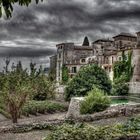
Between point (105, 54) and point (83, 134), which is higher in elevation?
point (105, 54)

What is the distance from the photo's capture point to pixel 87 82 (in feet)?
96.3

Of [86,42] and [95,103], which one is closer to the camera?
[95,103]

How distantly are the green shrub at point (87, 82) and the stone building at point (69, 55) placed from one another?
4524 cm

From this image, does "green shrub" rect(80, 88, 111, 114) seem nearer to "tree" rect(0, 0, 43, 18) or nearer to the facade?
"tree" rect(0, 0, 43, 18)

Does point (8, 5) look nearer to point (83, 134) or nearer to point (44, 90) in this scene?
point (83, 134)

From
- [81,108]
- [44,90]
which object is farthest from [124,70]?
[81,108]

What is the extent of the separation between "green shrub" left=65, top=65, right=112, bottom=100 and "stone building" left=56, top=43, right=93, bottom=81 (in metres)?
45.2

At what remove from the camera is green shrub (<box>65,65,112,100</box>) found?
29328mm

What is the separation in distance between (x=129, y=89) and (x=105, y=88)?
1281cm

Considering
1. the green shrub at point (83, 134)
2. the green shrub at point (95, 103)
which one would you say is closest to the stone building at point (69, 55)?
the green shrub at point (95, 103)

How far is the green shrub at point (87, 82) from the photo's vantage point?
29328 millimetres

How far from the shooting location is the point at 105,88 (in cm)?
3008

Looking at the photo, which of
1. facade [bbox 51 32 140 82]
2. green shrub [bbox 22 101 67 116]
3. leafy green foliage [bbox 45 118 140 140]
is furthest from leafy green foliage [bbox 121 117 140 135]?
facade [bbox 51 32 140 82]

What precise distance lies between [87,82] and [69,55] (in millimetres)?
51835
